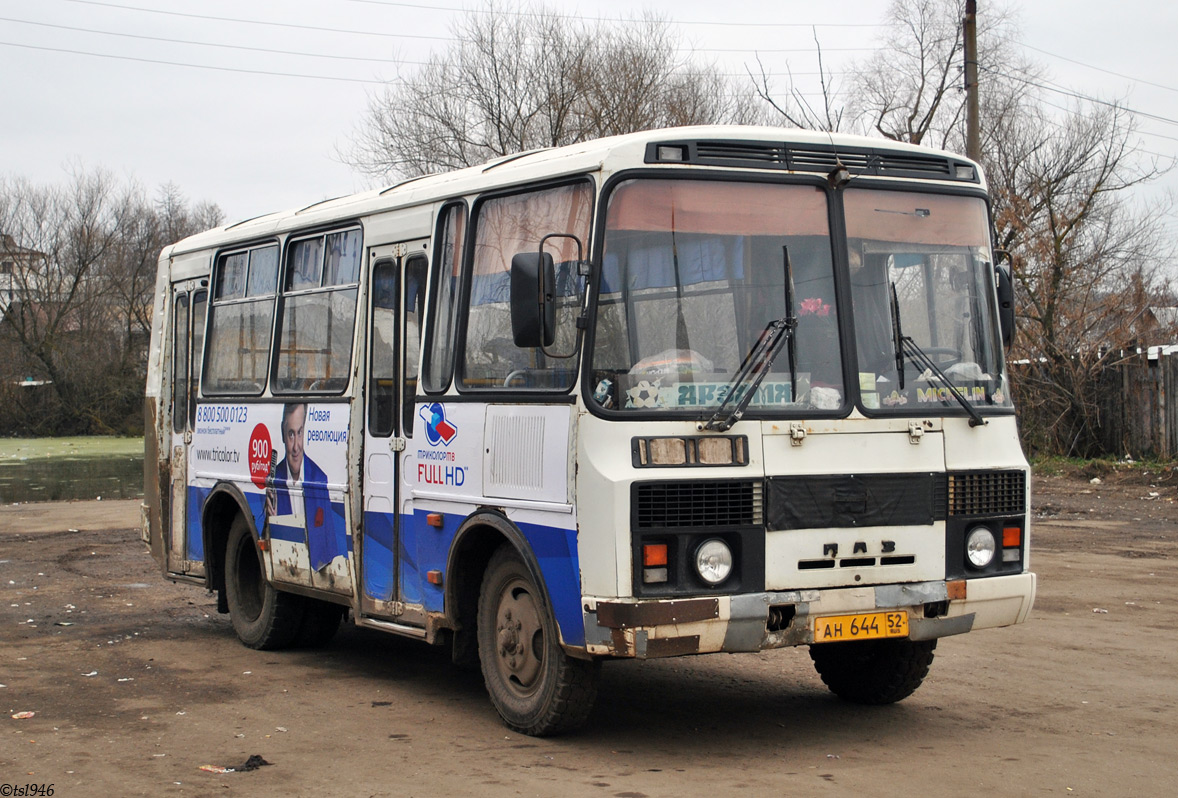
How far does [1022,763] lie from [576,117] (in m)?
34.1

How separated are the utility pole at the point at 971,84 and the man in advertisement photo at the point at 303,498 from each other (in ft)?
36.7

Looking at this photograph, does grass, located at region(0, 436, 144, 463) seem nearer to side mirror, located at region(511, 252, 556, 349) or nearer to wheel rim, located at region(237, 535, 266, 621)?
wheel rim, located at region(237, 535, 266, 621)

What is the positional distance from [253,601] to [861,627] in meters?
5.59

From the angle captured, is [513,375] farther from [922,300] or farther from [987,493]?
[987,493]

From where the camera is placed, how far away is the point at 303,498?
9.60 m

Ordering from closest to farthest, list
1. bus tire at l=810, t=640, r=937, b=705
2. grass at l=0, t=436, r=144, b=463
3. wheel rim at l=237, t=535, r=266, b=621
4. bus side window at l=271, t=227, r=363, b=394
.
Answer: bus tire at l=810, t=640, r=937, b=705 → bus side window at l=271, t=227, r=363, b=394 → wheel rim at l=237, t=535, r=266, b=621 → grass at l=0, t=436, r=144, b=463

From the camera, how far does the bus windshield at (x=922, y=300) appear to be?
7.11m

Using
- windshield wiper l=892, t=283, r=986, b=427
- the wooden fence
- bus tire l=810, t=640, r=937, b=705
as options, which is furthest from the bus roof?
the wooden fence

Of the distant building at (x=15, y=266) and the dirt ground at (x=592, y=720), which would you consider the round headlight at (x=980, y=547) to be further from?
the distant building at (x=15, y=266)

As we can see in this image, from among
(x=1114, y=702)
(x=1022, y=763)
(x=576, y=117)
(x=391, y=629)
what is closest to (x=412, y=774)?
(x=391, y=629)

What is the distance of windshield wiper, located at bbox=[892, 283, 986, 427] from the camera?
7.16 meters

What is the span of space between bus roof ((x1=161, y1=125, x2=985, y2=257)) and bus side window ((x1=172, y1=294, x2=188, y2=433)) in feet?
12.8

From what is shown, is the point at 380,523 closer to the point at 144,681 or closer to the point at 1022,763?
the point at 144,681

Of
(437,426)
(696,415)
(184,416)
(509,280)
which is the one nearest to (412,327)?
(437,426)
